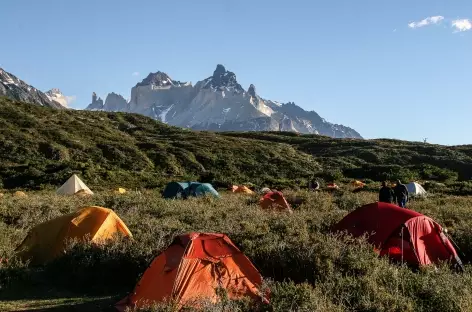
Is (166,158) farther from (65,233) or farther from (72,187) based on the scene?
(65,233)

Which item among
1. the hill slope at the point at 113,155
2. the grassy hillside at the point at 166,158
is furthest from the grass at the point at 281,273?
the hill slope at the point at 113,155

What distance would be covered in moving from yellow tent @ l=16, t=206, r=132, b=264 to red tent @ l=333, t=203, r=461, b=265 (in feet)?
23.0

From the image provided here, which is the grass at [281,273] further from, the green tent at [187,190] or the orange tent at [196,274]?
the green tent at [187,190]

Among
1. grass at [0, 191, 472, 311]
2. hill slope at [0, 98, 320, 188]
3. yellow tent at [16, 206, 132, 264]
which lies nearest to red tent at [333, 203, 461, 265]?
grass at [0, 191, 472, 311]

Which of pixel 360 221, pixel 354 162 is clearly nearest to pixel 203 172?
pixel 354 162

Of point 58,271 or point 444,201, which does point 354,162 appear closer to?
point 444,201

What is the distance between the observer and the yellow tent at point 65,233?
13305mm

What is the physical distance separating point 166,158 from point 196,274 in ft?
147

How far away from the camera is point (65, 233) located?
13461 millimetres

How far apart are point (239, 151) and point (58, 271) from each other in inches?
1910

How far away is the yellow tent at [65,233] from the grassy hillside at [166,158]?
26.9 meters

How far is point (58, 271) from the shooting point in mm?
11742

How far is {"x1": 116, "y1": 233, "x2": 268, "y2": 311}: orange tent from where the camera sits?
897 cm

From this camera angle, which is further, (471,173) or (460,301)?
(471,173)
